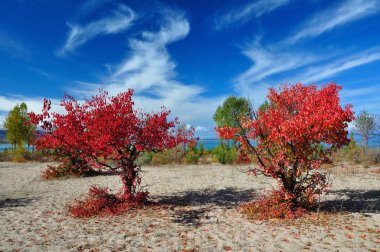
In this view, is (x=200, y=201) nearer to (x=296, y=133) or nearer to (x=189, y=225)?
(x=189, y=225)

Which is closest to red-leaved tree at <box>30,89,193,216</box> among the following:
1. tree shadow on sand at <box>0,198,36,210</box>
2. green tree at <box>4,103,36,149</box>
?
tree shadow on sand at <box>0,198,36,210</box>

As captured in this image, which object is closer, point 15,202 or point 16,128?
point 15,202

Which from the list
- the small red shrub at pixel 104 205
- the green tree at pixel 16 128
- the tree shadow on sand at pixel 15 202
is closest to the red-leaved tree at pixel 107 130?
the small red shrub at pixel 104 205

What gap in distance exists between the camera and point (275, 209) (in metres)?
8.95

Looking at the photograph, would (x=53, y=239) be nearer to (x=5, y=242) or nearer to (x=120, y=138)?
(x=5, y=242)

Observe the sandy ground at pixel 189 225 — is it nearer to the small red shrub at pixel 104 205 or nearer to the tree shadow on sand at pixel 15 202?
the tree shadow on sand at pixel 15 202

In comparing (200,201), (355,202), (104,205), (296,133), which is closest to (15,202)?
(104,205)

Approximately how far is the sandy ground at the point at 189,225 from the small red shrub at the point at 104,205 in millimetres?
459

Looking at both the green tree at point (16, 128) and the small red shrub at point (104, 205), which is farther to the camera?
the green tree at point (16, 128)

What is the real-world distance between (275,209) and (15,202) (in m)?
9.56

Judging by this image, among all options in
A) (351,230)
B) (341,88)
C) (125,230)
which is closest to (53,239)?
(125,230)

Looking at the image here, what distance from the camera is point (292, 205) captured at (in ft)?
29.8

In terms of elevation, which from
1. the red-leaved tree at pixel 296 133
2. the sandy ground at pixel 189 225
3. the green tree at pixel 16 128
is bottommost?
the sandy ground at pixel 189 225

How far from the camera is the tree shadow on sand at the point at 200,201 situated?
9.23m
